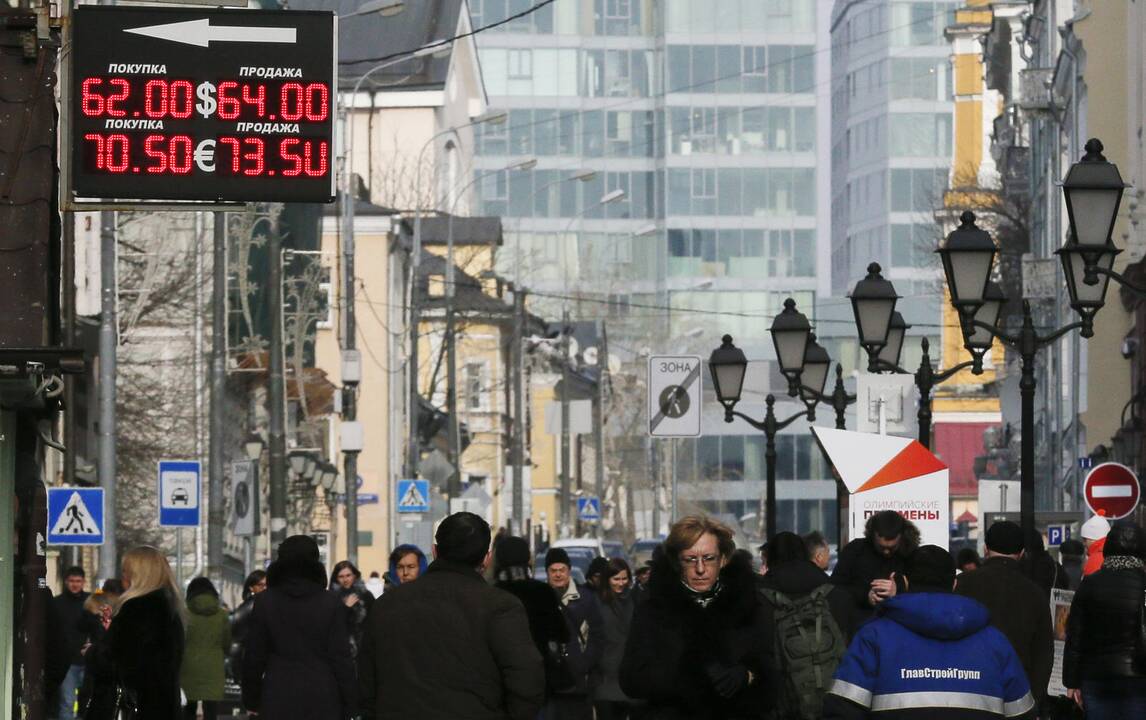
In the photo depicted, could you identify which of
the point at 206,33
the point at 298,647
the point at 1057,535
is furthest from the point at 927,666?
the point at 1057,535

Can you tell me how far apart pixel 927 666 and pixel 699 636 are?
4.56 ft

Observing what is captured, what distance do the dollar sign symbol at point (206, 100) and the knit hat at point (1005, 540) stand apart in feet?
16.4

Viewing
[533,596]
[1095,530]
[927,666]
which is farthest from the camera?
[1095,530]

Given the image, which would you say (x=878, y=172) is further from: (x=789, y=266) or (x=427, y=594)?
(x=427, y=594)

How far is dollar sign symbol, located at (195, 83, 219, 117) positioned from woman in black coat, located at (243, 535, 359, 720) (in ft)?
9.92

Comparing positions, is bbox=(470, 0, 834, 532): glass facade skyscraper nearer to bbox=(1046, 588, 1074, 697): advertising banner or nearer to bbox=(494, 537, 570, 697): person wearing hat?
bbox=(1046, 588, 1074, 697): advertising banner

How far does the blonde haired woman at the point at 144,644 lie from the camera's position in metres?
13.4

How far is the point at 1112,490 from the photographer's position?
2520 centimetres

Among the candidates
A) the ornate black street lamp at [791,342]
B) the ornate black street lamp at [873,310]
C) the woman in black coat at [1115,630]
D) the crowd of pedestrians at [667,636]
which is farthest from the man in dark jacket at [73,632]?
the woman in black coat at [1115,630]

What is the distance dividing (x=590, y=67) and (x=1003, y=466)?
85840 mm

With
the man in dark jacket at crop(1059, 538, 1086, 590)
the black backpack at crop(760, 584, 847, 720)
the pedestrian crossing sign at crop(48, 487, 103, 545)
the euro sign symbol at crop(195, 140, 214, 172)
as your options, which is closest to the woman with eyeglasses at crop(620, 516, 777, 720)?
the black backpack at crop(760, 584, 847, 720)

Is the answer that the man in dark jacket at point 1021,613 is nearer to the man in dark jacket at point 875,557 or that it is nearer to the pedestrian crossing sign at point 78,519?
the man in dark jacket at point 875,557

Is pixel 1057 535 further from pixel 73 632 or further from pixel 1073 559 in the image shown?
pixel 73 632

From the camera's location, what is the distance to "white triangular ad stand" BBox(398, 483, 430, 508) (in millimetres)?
42312
